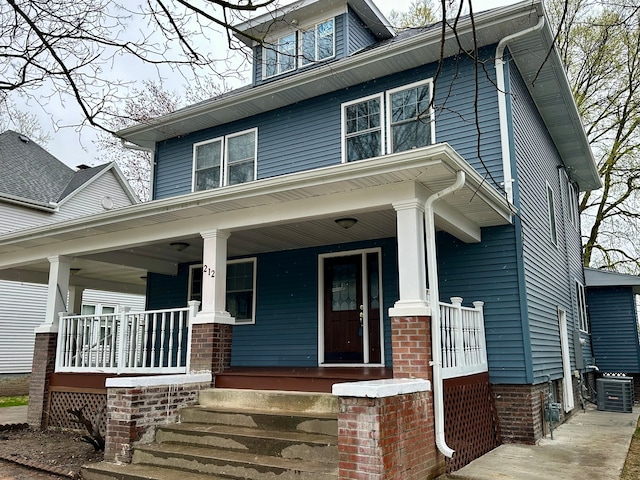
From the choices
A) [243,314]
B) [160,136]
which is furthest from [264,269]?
[160,136]

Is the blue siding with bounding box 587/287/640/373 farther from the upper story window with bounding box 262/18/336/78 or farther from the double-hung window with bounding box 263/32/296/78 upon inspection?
the double-hung window with bounding box 263/32/296/78

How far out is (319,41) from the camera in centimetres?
1098

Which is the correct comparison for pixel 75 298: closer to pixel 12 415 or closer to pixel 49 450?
pixel 12 415

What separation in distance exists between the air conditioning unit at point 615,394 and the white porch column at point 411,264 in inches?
296

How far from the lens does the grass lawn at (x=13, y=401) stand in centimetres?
1327

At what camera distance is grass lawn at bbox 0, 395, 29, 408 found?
522 inches

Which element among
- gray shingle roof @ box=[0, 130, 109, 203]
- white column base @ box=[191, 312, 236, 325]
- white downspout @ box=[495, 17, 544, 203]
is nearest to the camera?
white column base @ box=[191, 312, 236, 325]

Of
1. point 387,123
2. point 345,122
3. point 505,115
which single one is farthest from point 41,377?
point 505,115

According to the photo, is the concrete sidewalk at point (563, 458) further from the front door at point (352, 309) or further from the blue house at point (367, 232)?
the front door at point (352, 309)

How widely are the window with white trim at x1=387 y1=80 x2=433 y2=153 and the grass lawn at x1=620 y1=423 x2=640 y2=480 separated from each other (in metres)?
4.95

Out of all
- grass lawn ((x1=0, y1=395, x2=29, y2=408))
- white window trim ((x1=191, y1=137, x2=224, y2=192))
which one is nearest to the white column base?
white window trim ((x1=191, y1=137, x2=224, y2=192))

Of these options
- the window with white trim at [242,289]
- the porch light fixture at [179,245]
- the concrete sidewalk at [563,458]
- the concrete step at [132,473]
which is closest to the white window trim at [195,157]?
the window with white trim at [242,289]

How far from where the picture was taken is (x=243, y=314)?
10172mm

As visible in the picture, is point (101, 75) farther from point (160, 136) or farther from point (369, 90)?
point (160, 136)
